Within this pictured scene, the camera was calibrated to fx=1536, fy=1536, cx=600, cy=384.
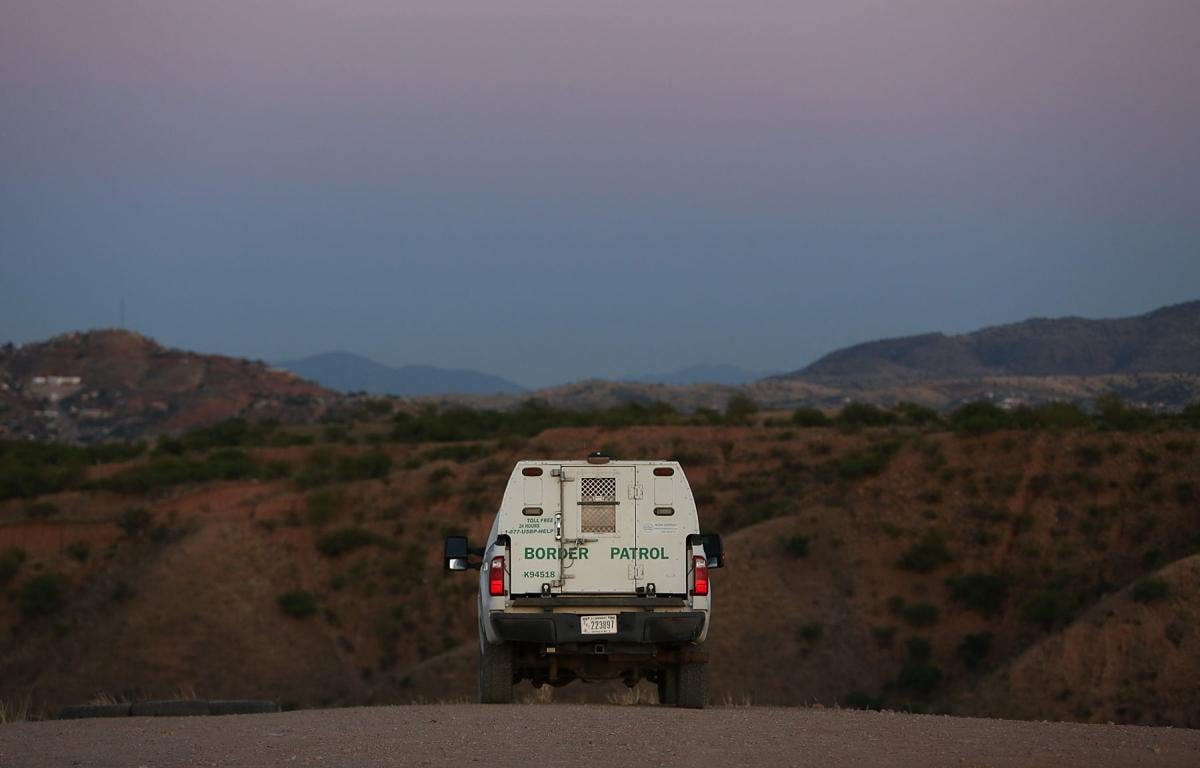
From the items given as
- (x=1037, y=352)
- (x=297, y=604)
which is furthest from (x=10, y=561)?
(x=1037, y=352)

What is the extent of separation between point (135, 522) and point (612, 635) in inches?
1321

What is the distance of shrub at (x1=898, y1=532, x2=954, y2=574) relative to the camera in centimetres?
3738

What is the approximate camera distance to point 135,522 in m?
45.4

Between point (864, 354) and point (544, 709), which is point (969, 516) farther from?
point (864, 354)

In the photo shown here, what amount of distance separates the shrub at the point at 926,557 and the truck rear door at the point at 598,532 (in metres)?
23.8

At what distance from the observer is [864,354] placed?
15362 centimetres

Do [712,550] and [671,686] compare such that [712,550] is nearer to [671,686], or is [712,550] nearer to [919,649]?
[671,686]

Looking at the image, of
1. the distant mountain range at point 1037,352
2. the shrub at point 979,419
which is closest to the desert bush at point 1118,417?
the shrub at point 979,419

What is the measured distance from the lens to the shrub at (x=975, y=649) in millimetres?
34312

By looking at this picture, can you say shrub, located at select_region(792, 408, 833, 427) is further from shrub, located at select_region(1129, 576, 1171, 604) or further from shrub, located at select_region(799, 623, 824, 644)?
shrub, located at select_region(1129, 576, 1171, 604)

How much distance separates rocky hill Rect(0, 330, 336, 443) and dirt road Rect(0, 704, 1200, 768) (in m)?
83.1

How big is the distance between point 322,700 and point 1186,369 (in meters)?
69.2

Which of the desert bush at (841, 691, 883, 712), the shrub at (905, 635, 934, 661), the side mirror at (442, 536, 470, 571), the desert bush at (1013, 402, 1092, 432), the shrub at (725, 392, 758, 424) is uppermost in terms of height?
the shrub at (725, 392, 758, 424)

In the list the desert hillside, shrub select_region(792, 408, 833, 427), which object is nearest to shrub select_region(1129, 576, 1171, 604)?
the desert hillside
